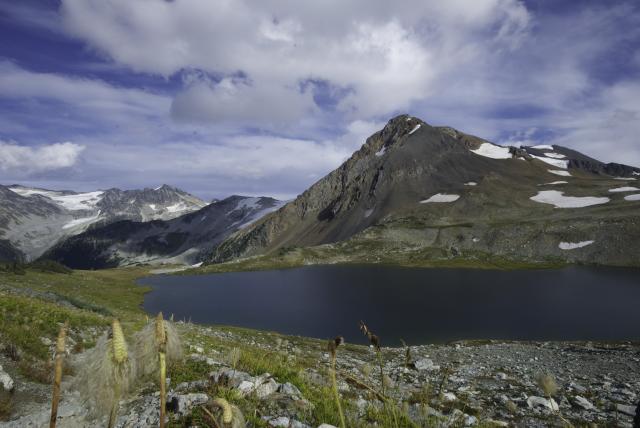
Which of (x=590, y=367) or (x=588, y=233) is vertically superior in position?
(x=588, y=233)

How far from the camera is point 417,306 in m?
73.9

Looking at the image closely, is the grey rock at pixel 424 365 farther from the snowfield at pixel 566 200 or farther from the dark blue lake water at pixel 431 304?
the snowfield at pixel 566 200

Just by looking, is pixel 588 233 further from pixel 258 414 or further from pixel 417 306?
pixel 258 414

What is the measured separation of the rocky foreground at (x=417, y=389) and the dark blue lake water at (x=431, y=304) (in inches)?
512

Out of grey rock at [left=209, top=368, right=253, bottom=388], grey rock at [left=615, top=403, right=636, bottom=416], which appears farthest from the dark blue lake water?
grey rock at [left=209, top=368, right=253, bottom=388]

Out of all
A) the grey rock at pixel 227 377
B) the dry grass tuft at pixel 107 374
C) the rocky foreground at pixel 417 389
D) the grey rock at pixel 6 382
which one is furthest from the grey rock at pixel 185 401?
the grey rock at pixel 6 382

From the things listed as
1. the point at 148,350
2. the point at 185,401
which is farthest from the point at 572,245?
the point at 148,350

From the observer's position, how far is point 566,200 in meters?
189

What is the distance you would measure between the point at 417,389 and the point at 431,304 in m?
Answer: 57.2

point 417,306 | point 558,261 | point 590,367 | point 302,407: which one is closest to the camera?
point 302,407

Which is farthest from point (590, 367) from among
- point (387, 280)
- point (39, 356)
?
point (387, 280)

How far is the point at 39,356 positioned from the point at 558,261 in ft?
508

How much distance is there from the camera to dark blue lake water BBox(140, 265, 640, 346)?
57.5m

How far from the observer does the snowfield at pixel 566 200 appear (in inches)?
6959
